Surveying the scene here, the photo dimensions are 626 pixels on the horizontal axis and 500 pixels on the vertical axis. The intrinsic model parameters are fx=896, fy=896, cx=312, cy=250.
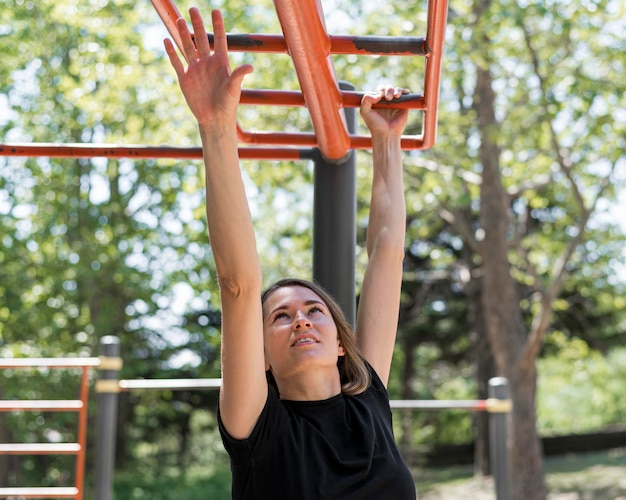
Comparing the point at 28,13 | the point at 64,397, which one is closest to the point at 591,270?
the point at 64,397

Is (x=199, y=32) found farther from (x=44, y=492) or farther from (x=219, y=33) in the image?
(x=44, y=492)

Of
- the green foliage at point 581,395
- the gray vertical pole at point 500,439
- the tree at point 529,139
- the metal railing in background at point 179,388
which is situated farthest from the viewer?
the green foliage at point 581,395

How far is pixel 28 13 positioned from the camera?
11.5 m

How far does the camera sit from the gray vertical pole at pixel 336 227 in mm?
2244

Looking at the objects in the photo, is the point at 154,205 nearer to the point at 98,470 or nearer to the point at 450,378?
the point at 450,378

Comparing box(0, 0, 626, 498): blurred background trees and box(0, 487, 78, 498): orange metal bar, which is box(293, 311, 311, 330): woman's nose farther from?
box(0, 0, 626, 498): blurred background trees

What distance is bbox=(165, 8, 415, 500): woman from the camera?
4.25 ft

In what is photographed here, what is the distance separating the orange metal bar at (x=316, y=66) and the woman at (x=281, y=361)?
156 millimetres

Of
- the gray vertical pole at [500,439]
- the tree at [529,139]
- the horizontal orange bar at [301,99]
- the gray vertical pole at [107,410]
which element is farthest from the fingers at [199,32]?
the tree at [529,139]

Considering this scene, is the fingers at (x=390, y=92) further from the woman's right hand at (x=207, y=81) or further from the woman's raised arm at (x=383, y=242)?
the woman's right hand at (x=207, y=81)

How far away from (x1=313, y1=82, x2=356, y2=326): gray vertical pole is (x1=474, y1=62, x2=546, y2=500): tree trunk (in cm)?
536

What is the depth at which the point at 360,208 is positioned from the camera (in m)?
9.30

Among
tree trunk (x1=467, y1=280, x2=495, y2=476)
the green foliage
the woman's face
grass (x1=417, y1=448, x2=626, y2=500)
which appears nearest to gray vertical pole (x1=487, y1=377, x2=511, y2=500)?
the woman's face

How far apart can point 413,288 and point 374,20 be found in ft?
23.4
